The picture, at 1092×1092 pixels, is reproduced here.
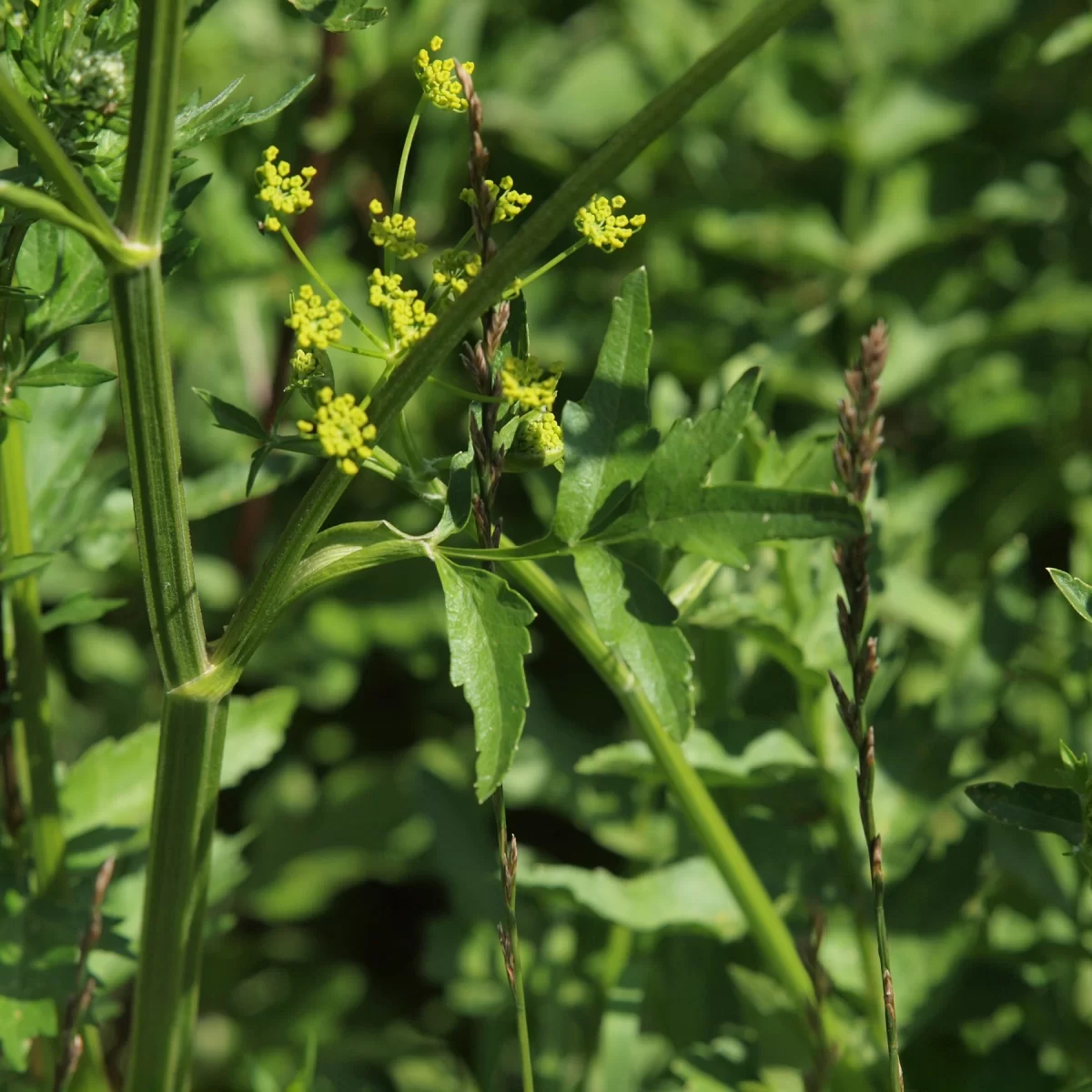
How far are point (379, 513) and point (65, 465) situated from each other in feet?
3.91

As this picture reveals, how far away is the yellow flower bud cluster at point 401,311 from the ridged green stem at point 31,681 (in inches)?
23.3

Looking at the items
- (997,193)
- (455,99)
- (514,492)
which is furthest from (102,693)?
(997,193)

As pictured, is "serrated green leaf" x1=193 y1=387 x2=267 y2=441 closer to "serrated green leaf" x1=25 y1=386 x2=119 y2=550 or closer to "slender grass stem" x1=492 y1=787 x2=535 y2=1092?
"slender grass stem" x1=492 y1=787 x2=535 y2=1092

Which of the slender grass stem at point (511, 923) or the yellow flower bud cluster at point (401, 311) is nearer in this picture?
the yellow flower bud cluster at point (401, 311)

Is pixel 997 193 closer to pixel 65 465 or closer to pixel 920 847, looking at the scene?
pixel 920 847

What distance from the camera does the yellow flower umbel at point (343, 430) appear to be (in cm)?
97

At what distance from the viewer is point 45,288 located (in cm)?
135

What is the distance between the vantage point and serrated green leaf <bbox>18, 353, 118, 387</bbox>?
1209mm

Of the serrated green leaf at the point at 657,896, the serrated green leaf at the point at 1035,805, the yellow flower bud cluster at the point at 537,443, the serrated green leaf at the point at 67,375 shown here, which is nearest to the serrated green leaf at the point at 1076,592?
the serrated green leaf at the point at 1035,805

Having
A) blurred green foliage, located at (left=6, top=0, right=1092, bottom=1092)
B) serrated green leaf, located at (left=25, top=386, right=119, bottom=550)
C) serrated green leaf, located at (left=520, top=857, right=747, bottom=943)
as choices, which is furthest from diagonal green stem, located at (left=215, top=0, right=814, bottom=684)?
blurred green foliage, located at (left=6, top=0, right=1092, bottom=1092)

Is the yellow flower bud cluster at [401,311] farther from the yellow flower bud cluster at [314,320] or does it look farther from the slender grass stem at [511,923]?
the slender grass stem at [511,923]

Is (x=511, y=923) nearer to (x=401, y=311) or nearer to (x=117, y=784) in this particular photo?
(x=401, y=311)

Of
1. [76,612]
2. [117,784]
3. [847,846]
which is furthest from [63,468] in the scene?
[847,846]

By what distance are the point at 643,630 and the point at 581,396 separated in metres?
1.37
